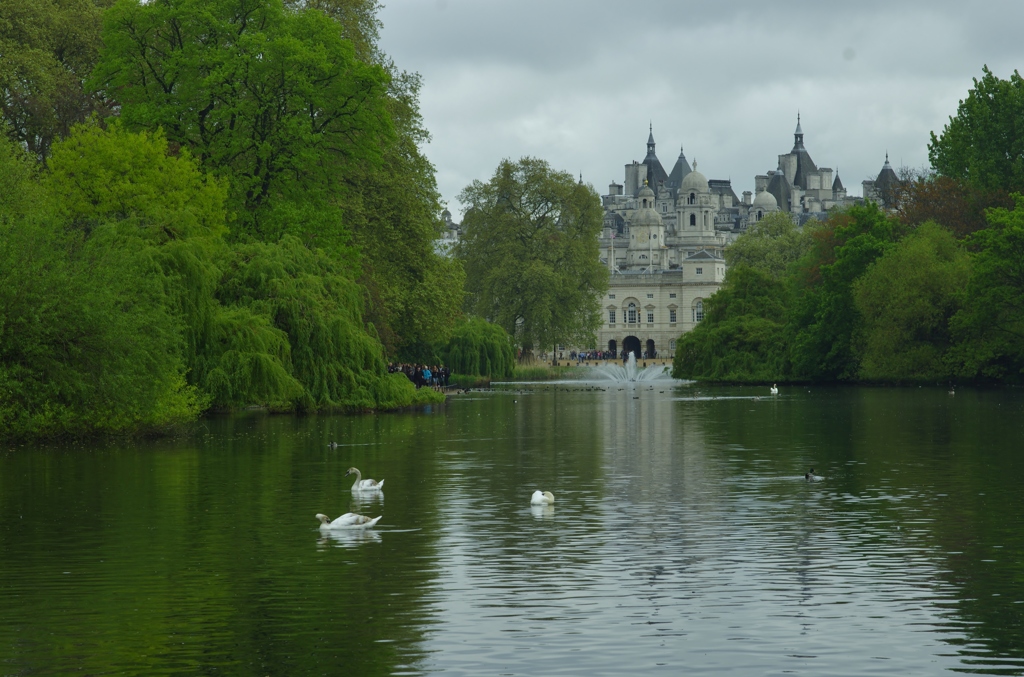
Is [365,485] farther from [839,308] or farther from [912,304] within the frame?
[839,308]

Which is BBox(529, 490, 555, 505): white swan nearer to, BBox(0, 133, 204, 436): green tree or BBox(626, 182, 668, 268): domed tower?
BBox(0, 133, 204, 436): green tree

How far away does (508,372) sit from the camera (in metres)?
75.8

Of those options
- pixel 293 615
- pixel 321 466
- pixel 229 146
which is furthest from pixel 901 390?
pixel 293 615

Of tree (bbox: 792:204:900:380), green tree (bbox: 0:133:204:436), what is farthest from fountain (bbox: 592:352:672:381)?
green tree (bbox: 0:133:204:436)

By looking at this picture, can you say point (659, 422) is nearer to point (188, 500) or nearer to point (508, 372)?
point (188, 500)

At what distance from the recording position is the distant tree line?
5912cm

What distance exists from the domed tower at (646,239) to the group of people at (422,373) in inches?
5308

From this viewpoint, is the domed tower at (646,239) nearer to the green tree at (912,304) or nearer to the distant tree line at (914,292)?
the distant tree line at (914,292)

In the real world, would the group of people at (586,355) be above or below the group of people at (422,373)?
above

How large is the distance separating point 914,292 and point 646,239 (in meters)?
134

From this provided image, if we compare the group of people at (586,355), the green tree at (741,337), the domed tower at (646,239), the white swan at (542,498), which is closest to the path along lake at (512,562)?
the white swan at (542,498)

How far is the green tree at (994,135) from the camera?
65875mm

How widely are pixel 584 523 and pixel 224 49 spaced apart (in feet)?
89.3

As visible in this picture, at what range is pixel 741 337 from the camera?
73.7 metres
